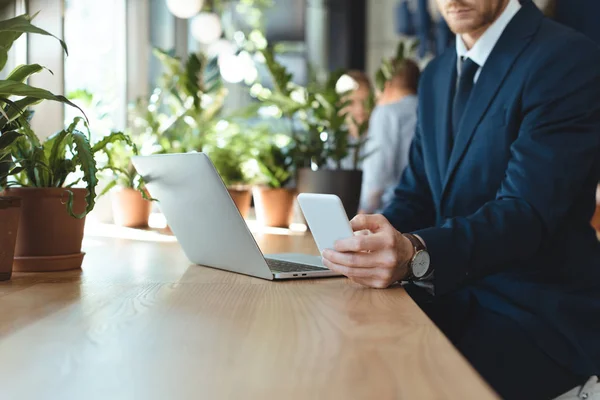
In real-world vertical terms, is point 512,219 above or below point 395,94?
below

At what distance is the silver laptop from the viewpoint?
1180 mm

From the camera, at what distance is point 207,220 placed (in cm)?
128

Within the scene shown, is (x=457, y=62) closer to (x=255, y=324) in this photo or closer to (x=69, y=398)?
(x=255, y=324)

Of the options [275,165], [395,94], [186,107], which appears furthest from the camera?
[395,94]

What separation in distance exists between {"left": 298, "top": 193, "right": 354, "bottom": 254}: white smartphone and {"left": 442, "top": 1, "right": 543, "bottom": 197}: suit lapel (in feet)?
1.58

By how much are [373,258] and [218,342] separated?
0.42 meters

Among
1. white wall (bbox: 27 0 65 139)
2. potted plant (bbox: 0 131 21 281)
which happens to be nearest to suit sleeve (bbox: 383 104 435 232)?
potted plant (bbox: 0 131 21 281)

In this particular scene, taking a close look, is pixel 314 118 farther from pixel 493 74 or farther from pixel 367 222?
pixel 367 222

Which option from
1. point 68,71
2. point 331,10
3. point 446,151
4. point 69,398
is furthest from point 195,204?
point 331,10

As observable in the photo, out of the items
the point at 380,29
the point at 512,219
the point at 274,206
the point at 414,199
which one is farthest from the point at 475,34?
the point at 380,29

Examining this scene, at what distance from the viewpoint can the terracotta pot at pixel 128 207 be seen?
2.29 m

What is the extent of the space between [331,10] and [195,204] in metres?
6.49

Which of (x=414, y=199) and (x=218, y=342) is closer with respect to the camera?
(x=218, y=342)

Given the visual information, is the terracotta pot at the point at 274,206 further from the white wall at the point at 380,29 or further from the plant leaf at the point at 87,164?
the white wall at the point at 380,29
